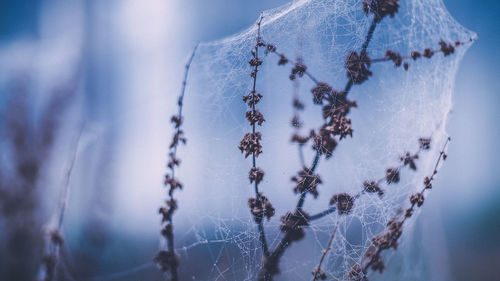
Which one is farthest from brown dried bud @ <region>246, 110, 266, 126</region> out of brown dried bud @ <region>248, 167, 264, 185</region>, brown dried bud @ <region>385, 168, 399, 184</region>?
brown dried bud @ <region>385, 168, 399, 184</region>

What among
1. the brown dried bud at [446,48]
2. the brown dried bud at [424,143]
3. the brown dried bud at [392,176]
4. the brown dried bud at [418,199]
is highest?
the brown dried bud at [446,48]

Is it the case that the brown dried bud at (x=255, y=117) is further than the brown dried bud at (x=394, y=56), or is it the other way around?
the brown dried bud at (x=394, y=56)

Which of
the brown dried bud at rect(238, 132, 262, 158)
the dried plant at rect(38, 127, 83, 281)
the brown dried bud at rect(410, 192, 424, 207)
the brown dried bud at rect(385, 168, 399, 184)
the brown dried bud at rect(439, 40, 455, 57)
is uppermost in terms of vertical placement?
the brown dried bud at rect(439, 40, 455, 57)

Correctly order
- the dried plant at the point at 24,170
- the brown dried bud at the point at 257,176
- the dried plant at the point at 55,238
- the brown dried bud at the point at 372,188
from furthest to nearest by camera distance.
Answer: the dried plant at the point at 24,170 < the dried plant at the point at 55,238 < the brown dried bud at the point at 372,188 < the brown dried bud at the point at 257,176

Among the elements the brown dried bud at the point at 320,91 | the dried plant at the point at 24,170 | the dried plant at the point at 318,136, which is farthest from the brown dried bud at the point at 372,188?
the dried plant at the point at 24,170

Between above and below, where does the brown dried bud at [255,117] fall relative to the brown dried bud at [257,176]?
above

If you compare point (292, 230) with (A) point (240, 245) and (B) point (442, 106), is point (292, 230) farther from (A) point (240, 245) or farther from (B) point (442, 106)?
A: (B) point (442, 106)

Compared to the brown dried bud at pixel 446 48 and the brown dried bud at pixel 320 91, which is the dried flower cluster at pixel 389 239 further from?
the brown dried bud at pixel 320 91

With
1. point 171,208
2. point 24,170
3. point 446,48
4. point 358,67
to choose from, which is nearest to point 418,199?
point 358,67

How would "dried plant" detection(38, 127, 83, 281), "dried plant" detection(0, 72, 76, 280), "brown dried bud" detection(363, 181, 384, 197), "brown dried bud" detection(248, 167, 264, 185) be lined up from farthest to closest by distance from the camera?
"dried plant" detection(0, 72, 76, 280) < "dried plant" detection(38, 127, 83, 281) < "brown dried bud" detection(363, 181, 384, 197) < "brown dried bud" detection(248, 167, 264, 185)

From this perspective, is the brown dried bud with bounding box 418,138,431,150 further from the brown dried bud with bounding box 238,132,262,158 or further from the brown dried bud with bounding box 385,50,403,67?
the brown dried bud with bounding box 238,132,262,158
